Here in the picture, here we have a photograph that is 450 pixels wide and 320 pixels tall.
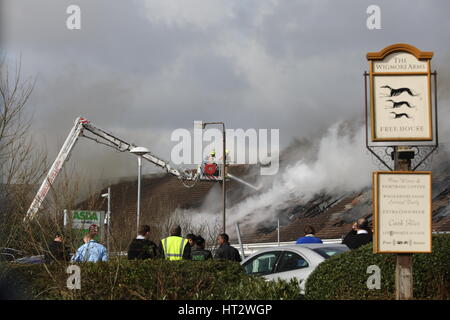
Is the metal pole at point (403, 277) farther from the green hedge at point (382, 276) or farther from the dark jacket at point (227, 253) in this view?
the dark jacket at point (227, 253)

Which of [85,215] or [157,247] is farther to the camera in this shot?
[157,247]

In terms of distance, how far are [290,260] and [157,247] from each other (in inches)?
80.7

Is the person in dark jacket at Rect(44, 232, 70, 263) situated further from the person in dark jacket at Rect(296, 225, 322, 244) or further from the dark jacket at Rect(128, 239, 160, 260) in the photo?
the person in dark jacket at Rect(296, 225, 322, 244)

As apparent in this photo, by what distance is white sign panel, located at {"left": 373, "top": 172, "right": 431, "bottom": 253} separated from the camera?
770 centimetres

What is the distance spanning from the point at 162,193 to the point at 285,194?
32.4 feet

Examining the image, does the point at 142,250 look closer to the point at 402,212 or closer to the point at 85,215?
the point at 85,215

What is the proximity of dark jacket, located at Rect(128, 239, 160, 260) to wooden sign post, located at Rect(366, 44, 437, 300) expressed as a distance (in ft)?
13.1

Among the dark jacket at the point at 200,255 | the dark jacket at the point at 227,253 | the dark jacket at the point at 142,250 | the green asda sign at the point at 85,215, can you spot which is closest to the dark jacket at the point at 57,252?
the green asda sign at the point at 85,215

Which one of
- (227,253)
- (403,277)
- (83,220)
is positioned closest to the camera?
(403,277)

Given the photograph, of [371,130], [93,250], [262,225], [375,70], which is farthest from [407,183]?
[262,225]

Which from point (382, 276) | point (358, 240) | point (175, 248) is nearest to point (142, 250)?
point (175, 248)

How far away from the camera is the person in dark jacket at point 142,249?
10.6 metres

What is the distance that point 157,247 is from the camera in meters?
11.3

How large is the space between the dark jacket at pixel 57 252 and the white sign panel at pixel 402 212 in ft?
13.6
